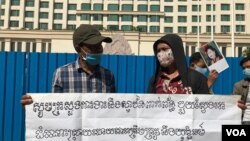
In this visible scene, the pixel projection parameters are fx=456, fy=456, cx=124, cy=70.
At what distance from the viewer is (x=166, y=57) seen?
367cm

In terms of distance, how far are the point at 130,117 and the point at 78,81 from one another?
531 mm

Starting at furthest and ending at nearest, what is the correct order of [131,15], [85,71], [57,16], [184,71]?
[57,16]
[131,15]
[85,71]
[184,71]

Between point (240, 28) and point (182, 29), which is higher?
point (182, 29)

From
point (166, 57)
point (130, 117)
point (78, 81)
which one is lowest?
point (130, 117)

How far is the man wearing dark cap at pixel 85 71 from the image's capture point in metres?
3.78

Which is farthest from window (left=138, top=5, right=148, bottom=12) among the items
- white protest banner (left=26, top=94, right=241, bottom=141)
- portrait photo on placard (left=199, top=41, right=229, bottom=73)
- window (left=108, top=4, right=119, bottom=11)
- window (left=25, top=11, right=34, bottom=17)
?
white protest banner (left=26, top=94, right=241, bottom=141)

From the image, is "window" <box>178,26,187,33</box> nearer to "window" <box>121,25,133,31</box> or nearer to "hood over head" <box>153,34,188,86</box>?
"window" <box>121,25,133,31</box>

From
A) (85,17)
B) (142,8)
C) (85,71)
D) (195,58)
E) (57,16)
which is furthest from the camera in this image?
(57,16)

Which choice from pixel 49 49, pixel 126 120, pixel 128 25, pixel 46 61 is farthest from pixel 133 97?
pixel 128 25

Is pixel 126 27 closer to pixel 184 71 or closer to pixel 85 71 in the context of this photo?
pixel 85 71

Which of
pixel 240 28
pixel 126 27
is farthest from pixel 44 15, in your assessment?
pixel 240 28

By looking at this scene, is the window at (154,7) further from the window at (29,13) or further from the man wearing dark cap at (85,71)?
the man wearing dark cap at (85,71)

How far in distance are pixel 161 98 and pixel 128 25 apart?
7436 cm

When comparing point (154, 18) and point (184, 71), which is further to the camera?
point (154, 18)
